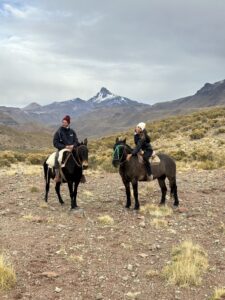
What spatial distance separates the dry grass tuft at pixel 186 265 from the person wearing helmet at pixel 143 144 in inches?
186

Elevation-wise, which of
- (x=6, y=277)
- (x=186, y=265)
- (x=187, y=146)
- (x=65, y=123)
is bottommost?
(x=186, y=265)

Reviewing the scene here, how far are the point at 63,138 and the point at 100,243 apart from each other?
5.21 metres

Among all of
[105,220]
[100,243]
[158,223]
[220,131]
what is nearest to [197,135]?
[220,131]

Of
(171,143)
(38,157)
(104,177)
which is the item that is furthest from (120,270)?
(171,143)

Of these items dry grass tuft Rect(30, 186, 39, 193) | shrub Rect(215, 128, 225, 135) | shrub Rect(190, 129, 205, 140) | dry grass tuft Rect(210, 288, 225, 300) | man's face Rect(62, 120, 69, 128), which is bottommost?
dry grass tuft Rect(210, 288, 225, 300)

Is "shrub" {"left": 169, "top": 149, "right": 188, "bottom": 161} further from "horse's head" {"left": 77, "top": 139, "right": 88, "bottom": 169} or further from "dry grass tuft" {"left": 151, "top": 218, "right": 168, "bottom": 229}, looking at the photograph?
"dry grass tuft" {"left": 151, "top": 218, "right": 168, "bottom": 229}

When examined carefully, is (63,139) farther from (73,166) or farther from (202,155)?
(202,155)

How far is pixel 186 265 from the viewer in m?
9.80

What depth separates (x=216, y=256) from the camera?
36.2 ft

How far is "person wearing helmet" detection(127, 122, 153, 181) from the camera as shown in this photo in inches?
604

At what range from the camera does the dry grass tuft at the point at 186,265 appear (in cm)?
933

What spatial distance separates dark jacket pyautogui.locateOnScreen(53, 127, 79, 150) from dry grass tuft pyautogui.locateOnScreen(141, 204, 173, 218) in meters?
3.28

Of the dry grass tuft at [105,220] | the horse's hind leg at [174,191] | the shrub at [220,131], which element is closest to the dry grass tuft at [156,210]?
the horse's hind leg at [174,191]

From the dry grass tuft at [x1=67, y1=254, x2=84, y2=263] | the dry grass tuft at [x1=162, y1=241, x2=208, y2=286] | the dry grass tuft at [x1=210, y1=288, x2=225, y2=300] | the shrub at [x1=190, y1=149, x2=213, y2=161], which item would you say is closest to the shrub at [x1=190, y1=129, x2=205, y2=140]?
the shrub at [x1=190, y1=149, x2=213, y2=161]
